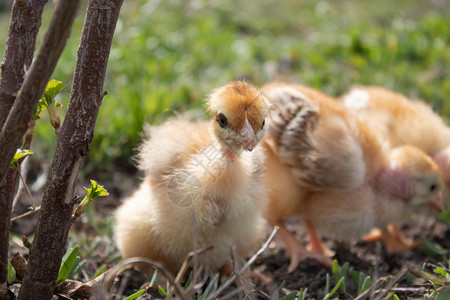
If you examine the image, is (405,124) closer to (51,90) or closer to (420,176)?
(420,176)

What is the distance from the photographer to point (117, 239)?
2883mm

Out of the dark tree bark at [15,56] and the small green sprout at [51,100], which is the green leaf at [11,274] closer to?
the dark tree bark at [15,56]

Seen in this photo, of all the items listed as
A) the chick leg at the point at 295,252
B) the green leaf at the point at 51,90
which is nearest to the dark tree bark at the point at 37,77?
the green leaf at the point at 51,90

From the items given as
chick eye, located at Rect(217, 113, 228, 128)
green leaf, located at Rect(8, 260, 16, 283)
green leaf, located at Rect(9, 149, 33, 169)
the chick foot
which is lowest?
the chick foot

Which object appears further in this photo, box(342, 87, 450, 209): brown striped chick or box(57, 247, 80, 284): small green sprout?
box(342, 87, 450, 209): brown striped chick

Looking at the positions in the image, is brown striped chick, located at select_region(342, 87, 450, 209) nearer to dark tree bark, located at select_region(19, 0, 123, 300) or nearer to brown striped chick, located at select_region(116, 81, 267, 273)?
brown striped chick, located at select_region(116, 81, 267, 273)

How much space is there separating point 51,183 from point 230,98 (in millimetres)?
863

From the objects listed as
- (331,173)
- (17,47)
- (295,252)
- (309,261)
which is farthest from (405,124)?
(17,47)

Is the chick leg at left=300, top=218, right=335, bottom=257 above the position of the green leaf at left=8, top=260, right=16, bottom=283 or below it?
below

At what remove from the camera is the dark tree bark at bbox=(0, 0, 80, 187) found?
1.61 meters

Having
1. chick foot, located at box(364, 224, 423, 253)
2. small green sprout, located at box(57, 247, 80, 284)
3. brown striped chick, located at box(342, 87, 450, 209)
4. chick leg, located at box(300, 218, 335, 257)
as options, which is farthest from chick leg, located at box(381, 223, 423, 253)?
small green sprout, located at box(57, 247, 80, 284)

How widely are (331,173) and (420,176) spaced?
2.28 feet

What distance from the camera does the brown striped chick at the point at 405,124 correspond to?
12.8 feet

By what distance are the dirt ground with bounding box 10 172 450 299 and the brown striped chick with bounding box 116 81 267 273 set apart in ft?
0.80
